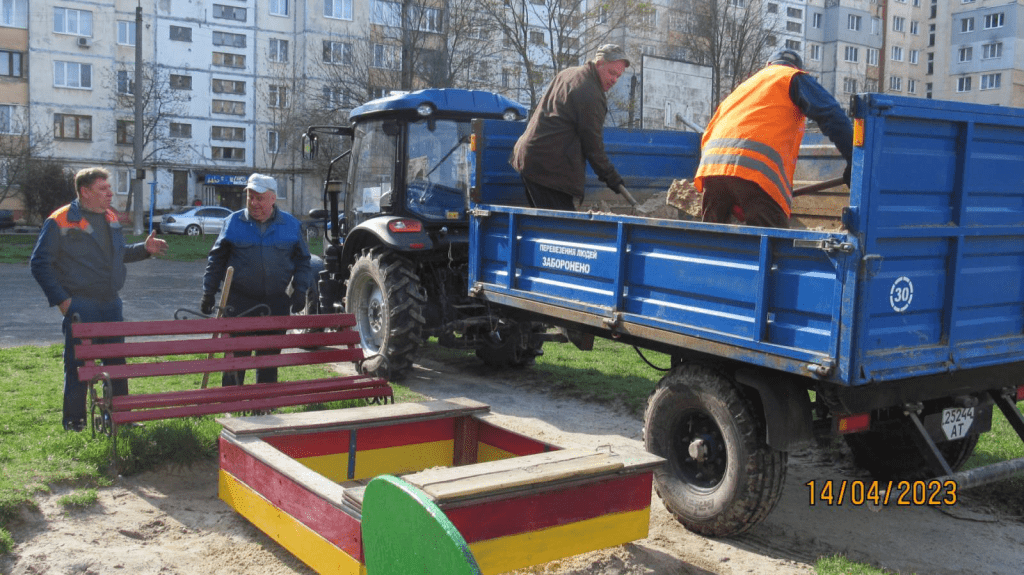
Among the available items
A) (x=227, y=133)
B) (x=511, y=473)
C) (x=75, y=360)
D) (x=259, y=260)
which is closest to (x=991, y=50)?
(x=227, y=133)

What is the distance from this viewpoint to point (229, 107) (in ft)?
170

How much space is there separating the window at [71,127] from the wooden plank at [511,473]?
162 feet

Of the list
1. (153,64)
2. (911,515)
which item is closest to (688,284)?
(911,515)

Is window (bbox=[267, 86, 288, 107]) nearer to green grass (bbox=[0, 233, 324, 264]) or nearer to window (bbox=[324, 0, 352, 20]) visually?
window (bbox=[324, 0, 352, 20])

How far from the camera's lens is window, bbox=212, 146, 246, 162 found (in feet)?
169

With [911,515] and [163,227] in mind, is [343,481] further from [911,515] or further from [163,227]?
[163,227]

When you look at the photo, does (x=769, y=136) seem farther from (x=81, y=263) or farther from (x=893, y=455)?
(x=81, y=263)

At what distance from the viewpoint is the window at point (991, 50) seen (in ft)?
213

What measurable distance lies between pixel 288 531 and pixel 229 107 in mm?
50838

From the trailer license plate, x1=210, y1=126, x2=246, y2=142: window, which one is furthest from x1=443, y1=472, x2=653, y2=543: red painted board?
x1=210, y1=126, x2=246, y2=142: window

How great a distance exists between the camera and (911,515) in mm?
5391

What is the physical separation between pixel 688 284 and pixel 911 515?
6.40 ft

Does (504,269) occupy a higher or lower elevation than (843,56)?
lower

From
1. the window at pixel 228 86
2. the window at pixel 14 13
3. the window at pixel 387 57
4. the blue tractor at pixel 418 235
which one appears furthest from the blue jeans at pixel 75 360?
the window at pixel 228 86
